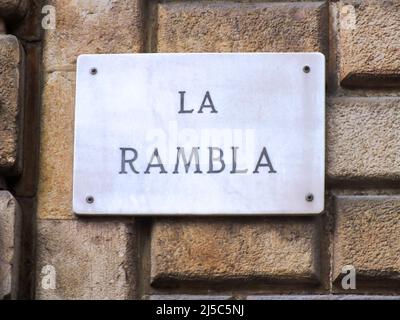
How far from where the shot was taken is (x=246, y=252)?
337cm

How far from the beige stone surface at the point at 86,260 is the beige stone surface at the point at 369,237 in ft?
1.86

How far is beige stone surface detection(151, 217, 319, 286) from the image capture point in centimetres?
336

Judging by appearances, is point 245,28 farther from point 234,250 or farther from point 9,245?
point 9,245

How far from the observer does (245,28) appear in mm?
3463

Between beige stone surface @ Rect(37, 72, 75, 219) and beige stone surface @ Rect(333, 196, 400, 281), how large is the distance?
736 millimetres

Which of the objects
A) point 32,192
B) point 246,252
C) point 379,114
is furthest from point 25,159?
point 379,114

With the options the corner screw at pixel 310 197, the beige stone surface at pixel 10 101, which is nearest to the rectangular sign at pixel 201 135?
the corner screw at pixel 310 197

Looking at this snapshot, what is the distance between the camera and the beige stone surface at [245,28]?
346 centimetres

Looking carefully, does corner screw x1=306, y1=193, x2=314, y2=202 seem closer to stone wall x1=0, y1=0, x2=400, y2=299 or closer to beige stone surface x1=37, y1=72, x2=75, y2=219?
stone wall x1=0, y1=0, x2=400, y2=299

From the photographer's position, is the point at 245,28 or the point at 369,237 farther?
the point at 245,28

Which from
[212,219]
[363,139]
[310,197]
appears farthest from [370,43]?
[212,219]

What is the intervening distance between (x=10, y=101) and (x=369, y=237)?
1.04 m

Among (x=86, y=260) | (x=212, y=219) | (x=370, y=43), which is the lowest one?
(x=86, y=260)

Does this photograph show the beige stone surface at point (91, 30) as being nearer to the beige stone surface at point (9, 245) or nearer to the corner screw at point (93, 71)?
the corner screw at point (93, 71)
